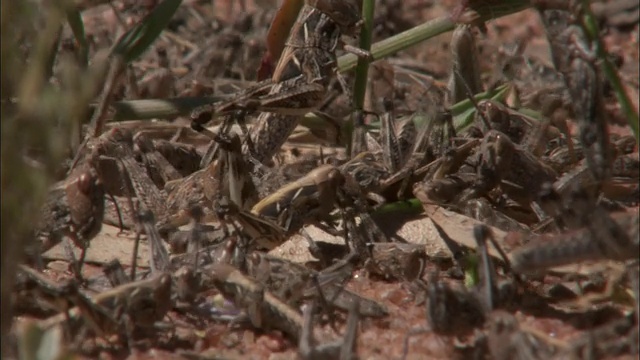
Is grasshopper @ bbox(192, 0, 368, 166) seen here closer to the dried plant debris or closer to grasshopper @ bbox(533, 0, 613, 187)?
the dried plant debris

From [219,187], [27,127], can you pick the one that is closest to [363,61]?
[219,187]

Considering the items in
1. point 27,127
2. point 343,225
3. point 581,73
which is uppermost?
point 27,127

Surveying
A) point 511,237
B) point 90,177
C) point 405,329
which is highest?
point 90,177

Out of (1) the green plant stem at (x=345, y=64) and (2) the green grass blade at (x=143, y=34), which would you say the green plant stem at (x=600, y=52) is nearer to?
(1) the green plant stem at (x=345, y=64)

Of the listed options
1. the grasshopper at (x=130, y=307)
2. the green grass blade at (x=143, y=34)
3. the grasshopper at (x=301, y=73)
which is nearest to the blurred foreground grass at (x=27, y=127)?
the grasshopper at (x=130, y=307)

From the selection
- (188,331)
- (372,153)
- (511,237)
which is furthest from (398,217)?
(188,331)

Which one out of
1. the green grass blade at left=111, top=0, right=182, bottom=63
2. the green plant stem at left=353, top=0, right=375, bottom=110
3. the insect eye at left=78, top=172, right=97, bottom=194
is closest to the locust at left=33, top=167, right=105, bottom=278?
the insect eye at left=78, top=172, right=97, bottom=194

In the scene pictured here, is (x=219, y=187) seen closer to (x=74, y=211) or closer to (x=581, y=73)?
(x=74, y=211)

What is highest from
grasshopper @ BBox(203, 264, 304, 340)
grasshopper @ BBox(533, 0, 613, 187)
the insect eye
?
grasshopper @ BBox(533, 0, 613, 187)

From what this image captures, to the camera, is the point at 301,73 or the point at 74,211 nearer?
the point at 74,211

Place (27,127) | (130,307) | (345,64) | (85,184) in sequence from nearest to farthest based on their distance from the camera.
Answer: (27,127) < (130,307) < (85,184) < (345,64)

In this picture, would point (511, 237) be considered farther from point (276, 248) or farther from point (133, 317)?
point (133, 317)
